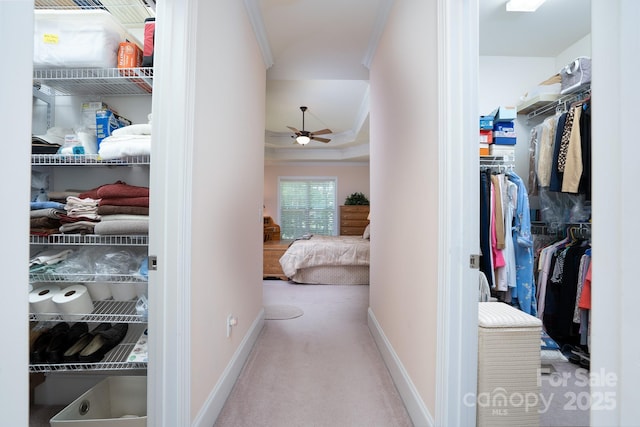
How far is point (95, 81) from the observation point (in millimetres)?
1464

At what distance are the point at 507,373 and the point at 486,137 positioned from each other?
5.72 feet

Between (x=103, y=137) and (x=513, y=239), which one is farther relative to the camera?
(x=513, y=239)

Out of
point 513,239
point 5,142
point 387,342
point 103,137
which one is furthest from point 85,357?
point 513,239

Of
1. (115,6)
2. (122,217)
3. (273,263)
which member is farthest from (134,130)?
(273,263)

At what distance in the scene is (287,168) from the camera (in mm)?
7641

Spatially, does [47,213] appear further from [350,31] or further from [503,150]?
[503,150]

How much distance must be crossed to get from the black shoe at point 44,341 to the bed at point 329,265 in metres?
3.03

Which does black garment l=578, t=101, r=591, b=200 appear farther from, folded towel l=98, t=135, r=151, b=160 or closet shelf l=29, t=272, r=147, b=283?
closet shelf l=29, t=272, r=147, b=283

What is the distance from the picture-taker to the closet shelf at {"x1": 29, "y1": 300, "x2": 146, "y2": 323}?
1.32m

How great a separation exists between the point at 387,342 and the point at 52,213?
212cm

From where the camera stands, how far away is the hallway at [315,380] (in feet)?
4.90

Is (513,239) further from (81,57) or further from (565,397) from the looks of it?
(81,57)

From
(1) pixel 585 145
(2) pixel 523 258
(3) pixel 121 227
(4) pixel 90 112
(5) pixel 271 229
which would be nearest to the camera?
(3) pixel 121 227

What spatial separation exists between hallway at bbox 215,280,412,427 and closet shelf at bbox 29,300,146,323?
2.36 feet
